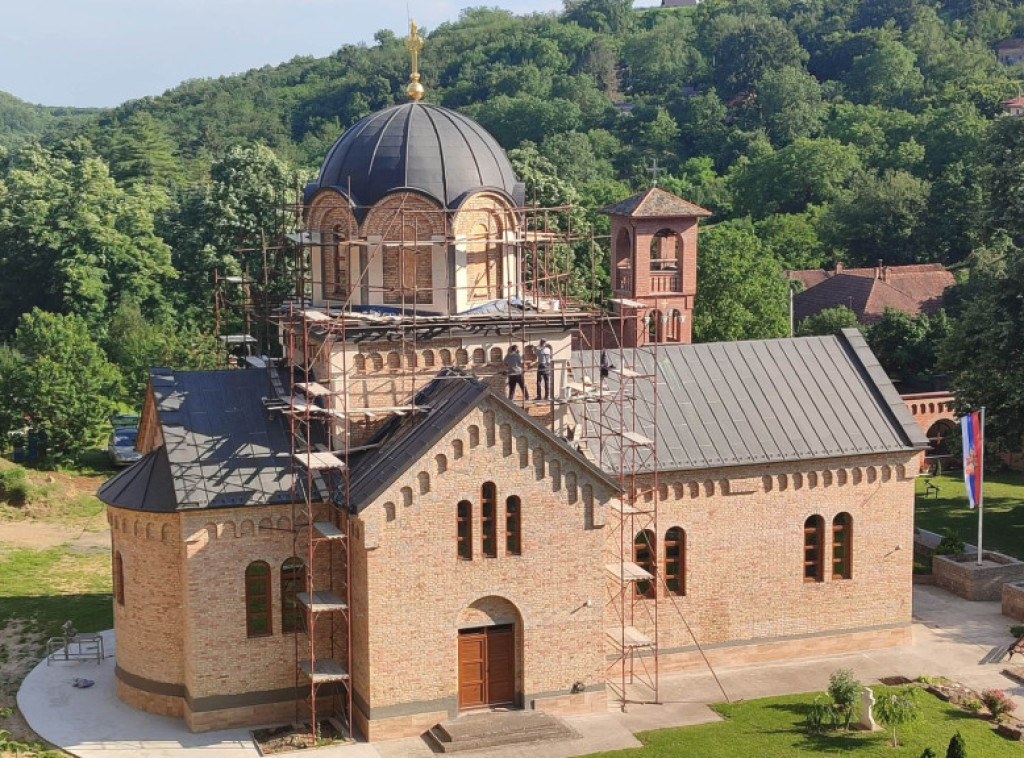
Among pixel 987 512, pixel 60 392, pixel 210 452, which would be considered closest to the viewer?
pixel 210 452

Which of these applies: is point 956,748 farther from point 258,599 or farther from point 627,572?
point 258,599

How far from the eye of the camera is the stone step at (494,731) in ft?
98.9

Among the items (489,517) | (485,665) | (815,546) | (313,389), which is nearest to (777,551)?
(815,546)

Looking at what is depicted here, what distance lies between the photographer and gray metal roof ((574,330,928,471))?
3497cm

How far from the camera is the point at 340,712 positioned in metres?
31.8

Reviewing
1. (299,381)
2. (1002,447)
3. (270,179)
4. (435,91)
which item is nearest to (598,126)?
(435,91)

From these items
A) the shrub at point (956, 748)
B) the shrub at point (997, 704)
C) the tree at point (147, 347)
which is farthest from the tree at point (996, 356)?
the tree at point (147, 347)

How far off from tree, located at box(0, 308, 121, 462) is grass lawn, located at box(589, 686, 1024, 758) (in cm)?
3193

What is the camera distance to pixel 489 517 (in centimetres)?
3086

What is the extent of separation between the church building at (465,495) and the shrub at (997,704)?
4.25m

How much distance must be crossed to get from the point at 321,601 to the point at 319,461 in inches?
112

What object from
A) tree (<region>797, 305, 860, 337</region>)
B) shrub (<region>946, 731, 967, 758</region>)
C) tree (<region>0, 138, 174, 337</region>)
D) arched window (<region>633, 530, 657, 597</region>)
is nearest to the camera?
shrub (<region>946, 731, 967, 758</region>)

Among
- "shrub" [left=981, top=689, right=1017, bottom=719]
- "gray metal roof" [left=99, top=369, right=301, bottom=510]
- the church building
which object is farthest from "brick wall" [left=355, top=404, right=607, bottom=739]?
"shrub" [left=981, top=689, right=1017, bottom=719]

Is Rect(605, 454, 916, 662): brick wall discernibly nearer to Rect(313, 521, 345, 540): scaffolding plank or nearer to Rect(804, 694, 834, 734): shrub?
Rect(804, 694, 834, 734): shrub
